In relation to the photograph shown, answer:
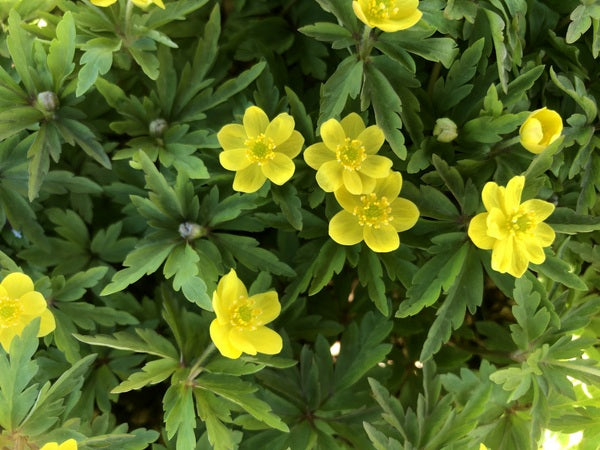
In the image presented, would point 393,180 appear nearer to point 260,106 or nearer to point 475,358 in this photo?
point 260,106

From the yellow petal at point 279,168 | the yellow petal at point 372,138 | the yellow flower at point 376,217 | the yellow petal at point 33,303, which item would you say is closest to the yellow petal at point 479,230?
the yellow flower at point 376,217

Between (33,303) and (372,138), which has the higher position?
(372,138)

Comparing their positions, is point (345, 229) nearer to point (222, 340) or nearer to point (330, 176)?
point (330, 176)

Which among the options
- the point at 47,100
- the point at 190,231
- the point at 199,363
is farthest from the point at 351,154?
the point at 47,100

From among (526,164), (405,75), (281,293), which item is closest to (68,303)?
(281,293)

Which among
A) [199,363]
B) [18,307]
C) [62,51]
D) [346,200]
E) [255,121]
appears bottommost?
[199,363]

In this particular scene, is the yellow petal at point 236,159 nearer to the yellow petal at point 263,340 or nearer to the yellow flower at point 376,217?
the yellow flower at point 376,217
